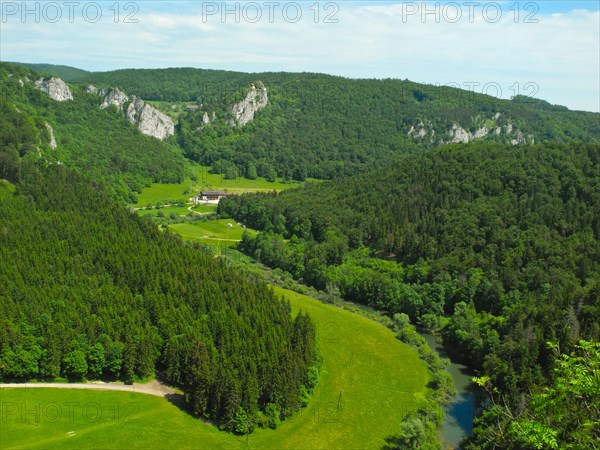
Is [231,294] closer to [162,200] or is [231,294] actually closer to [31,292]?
[31,292]

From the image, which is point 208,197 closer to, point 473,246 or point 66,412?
point 473,246

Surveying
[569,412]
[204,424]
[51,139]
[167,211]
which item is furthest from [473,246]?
[51,139]

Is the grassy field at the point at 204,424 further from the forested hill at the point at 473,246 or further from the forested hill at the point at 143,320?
the forested hill at the point at 473,246

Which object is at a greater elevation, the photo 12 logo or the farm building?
the farm building

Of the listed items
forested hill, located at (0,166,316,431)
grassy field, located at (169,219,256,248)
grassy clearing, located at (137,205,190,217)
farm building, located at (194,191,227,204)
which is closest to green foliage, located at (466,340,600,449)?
forested hill, located at (0,166,316,431)

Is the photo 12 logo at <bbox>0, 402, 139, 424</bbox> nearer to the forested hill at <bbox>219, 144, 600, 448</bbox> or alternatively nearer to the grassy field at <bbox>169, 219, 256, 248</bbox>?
the forested hill at <bbox>219, 144, 600, 448</bbox>

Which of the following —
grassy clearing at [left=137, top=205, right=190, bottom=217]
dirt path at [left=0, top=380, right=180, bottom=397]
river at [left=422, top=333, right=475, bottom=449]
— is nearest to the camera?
river at [left=422, top=333, right=475, bottom=449]
